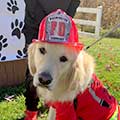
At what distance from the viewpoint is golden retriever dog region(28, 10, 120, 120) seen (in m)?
2.82

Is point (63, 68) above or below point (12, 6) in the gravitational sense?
below

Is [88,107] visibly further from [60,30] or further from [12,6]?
[12,6]

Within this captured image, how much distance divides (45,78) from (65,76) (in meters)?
0.22

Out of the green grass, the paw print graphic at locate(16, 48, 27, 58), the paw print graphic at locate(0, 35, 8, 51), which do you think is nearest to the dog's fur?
the green grass

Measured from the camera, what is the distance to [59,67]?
9.30 ft

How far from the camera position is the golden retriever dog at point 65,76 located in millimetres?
2816

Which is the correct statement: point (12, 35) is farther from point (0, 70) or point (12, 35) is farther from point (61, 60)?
point (61, 60)

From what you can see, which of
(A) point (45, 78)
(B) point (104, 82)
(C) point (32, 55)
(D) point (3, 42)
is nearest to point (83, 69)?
(A) point (45, 78)

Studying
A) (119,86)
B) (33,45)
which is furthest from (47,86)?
(119,86)

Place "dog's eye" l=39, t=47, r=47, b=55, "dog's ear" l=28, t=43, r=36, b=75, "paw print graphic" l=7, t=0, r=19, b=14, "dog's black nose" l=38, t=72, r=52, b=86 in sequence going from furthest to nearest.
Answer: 1. "paw print graphic" l=7, t=0, r=19, b=14
2. "dog's ear" l=28, t=43, r=36, b=75
3. "dog's eye" l=39, t=47, r=47, b=55
4. "dog's black nose" l=38, t=72, r=52, b=86

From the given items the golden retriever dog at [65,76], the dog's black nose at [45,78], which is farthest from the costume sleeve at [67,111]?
the dog's black nose at [45,78]

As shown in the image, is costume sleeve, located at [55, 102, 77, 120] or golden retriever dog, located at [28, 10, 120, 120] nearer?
golden retriever dog, located at [28, 10, 120, 120]

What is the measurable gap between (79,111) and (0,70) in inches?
86.8

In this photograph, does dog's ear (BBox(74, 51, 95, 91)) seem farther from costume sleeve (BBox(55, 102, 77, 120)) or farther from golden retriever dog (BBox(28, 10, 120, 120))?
costume sleeve (BBox(55, 102, 77, 120))
